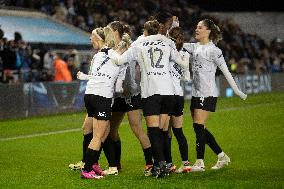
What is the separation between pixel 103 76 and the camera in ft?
36.4

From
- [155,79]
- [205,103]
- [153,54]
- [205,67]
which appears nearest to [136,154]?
[205,103]

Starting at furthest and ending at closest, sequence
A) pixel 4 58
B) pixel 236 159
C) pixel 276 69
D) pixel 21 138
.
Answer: pixel 276 69, pixel 4 58, pixel 21 138, pixel 236 159

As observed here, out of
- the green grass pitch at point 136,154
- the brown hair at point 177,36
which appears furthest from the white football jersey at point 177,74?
the green grass pitch at point 136,154

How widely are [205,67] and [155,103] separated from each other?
1474 millimetres

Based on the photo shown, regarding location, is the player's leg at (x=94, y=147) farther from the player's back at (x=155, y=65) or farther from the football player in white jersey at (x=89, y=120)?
the player's back at (x=155, y=65)

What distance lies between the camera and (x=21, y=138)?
17.2 metres

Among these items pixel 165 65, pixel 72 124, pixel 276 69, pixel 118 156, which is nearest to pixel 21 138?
pixel 72 124

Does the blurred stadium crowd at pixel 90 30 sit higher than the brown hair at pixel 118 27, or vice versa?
the brown hair at pixel 118 27

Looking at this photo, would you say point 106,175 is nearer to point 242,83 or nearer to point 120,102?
point 120,102

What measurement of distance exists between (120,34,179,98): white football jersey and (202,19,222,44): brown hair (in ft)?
4.01

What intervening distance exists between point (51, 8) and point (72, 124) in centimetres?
1307

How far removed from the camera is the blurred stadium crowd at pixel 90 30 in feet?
79.0

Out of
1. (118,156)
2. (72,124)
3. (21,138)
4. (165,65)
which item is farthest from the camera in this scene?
(72,124)

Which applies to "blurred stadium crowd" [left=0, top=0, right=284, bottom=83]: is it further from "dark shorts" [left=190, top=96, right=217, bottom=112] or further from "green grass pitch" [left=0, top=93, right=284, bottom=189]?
"green grass pitch" [left=0, top=93, right=284, bottom=189]
